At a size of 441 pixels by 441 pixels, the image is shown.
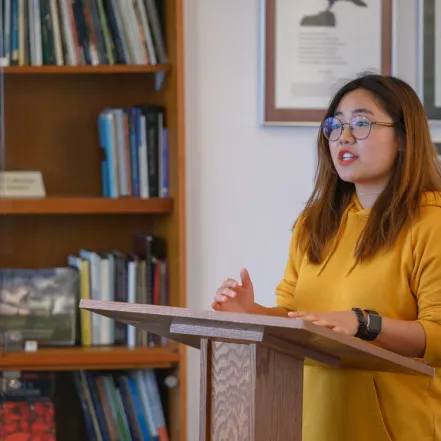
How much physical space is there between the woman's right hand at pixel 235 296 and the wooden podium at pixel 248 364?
0.43 feet

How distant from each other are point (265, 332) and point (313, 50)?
1805 mm

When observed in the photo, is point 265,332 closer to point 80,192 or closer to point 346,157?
point 346,157

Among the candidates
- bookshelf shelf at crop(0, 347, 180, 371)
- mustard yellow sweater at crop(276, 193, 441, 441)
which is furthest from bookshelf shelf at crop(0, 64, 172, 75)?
mustard yellow sweater at crop(276, 193, 441, 441)

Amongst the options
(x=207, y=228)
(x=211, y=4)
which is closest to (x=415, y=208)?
(x=207, y=228)

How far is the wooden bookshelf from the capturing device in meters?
2.75

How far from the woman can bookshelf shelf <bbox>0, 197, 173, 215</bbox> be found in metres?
0.90

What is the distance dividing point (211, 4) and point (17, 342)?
4.08 ft

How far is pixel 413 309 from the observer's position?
1.75m

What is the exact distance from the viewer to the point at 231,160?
2967mm

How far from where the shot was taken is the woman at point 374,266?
1703mm

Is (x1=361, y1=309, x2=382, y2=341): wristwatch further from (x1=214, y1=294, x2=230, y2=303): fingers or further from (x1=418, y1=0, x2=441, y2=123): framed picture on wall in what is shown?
(x1=418, y1=0, x2=441, y2=123): framed picture on wall

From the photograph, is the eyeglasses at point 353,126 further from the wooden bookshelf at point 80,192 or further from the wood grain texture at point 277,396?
the wooden bookshelf at point 80,192

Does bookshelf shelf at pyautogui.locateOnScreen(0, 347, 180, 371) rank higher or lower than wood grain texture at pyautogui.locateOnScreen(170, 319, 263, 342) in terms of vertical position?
lower

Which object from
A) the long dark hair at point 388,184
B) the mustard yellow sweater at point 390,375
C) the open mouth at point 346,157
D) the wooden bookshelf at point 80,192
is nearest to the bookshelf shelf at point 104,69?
the wooden bookshelf at point 80,192
